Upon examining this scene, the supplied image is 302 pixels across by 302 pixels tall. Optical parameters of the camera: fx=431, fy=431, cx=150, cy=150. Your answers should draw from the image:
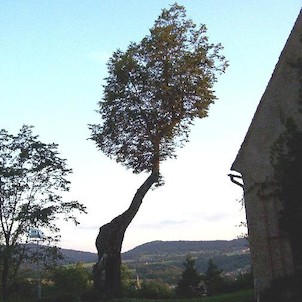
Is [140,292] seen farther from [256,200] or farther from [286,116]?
[286,116]

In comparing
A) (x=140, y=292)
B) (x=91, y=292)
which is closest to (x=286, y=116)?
(x=91, y=292)

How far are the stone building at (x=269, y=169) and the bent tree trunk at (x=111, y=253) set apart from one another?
9.97 m

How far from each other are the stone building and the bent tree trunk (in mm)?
9966

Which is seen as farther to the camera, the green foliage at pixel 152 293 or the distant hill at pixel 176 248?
the distant hill at pixel 176 248

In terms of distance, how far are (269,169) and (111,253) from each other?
11704mm

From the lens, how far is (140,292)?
1221 inches

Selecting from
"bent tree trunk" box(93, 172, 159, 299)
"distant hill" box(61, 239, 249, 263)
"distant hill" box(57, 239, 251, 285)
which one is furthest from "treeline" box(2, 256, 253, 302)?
"distant hill" box(61, 239, 249, 263)

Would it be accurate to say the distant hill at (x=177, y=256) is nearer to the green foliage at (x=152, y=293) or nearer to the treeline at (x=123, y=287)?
the treeline at (x=123, y=287)

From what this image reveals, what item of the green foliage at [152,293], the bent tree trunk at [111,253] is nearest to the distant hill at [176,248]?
the green foliage at [152,293]

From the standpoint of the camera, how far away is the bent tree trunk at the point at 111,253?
24234 mm

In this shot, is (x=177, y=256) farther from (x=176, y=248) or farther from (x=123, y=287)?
(x=123, y=287)

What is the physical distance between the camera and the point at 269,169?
56.1 ft

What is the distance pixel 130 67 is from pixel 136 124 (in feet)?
12.5

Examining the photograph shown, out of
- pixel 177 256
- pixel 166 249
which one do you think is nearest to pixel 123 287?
pixel 177 256
